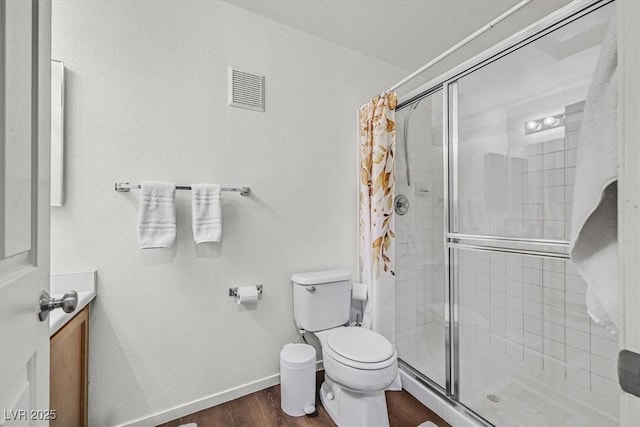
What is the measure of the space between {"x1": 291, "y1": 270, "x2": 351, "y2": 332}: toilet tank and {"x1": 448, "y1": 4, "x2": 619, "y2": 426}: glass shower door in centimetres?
69

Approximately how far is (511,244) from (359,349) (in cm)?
95

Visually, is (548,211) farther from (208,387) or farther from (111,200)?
(111,200)

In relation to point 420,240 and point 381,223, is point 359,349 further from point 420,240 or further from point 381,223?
point 420,240

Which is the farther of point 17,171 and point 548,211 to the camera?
point 548,211

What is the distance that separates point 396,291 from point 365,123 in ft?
4.18

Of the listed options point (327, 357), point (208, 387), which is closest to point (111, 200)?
point (208, 387)

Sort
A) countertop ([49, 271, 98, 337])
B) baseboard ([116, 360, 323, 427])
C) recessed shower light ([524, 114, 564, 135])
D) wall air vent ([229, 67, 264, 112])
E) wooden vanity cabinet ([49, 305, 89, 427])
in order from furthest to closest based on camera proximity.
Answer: wall air vent ([229, 67, 264, 112]), recessed shower light ([524, 114, 564, 135]), baseboard ([116, 360, 323, 427]), countertop ([49, 271, 98, 337]), wooden vanity cabinet ([49, 305, 89, 427])

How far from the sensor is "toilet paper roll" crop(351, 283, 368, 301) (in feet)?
6.28

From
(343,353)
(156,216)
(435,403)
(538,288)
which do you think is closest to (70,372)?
(156,216)

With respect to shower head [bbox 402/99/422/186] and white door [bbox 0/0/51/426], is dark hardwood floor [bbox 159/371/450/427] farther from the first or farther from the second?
shower head [bbox 402/99/422/186]

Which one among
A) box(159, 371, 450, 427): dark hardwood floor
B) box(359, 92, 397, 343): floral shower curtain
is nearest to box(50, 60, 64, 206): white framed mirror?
box(159, 371, 450, 427): dark hardwood floor

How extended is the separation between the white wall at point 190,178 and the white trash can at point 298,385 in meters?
0.25

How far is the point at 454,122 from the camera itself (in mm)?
1657

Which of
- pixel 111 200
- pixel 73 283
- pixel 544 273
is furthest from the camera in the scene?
pixel 544 273
